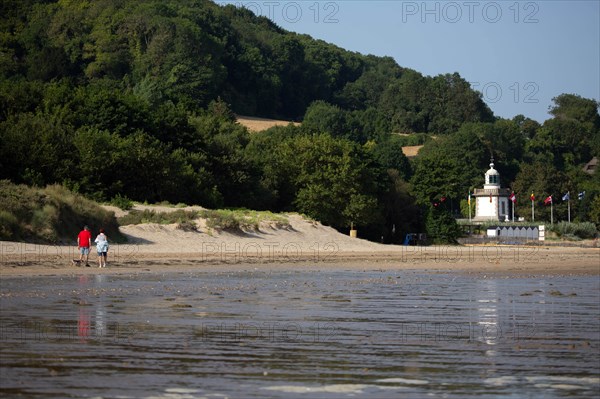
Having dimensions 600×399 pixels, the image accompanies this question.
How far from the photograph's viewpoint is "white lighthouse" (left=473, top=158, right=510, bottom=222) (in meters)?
84.7

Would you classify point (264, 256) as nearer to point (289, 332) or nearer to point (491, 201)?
point (289, 332)

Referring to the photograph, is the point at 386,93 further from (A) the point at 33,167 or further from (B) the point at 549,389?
(B) the point at 549,389

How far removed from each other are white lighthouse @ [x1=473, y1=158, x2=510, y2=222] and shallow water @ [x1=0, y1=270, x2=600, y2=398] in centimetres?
6104

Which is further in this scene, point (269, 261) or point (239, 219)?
point (239, 219)

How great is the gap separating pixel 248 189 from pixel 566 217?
150 ft

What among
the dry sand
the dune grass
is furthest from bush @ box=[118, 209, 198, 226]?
the dune grass

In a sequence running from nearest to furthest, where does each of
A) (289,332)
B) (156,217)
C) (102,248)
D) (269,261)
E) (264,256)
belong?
(289,332), (102,248), (269,261), (264,256), (156,217)

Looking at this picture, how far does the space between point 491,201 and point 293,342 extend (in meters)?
72.1

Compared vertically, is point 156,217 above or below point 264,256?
above

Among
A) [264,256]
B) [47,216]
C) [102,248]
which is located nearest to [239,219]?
[264,256]

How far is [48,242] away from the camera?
3578 cm

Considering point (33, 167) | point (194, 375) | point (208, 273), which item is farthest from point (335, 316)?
point (33, 167)

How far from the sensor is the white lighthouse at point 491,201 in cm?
8469

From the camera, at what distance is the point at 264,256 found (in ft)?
131
